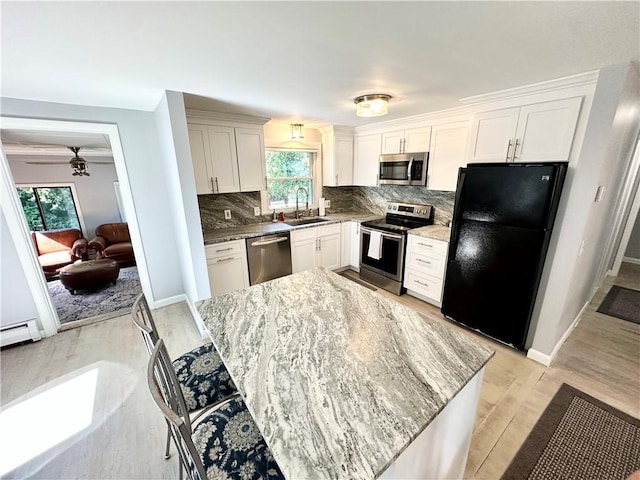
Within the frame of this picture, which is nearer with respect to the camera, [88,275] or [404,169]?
[404,169]

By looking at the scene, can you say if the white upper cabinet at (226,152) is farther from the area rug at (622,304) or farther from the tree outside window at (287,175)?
the area rug at (622,304)

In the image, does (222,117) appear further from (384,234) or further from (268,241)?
(384,234)

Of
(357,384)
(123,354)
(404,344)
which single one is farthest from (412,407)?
(123,354)

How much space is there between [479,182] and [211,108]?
2706 mm

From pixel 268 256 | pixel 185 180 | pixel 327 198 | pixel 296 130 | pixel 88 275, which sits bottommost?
pixel 88 275

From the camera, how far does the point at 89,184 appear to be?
5.96 metres

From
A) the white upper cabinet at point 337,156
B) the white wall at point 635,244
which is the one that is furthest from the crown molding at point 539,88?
the white wall at point 635,244

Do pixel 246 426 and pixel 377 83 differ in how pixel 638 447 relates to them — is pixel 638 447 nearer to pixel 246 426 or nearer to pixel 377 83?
pixel 246 426

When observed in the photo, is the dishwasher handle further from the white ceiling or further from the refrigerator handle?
the refrigerator handle

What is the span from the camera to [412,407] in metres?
0.87

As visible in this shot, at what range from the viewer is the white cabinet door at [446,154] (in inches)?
112

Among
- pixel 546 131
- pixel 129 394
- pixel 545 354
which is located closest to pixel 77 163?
pixel 129 394

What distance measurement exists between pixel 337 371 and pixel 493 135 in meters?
2.47

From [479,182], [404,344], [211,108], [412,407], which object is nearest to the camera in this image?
[412,407]
